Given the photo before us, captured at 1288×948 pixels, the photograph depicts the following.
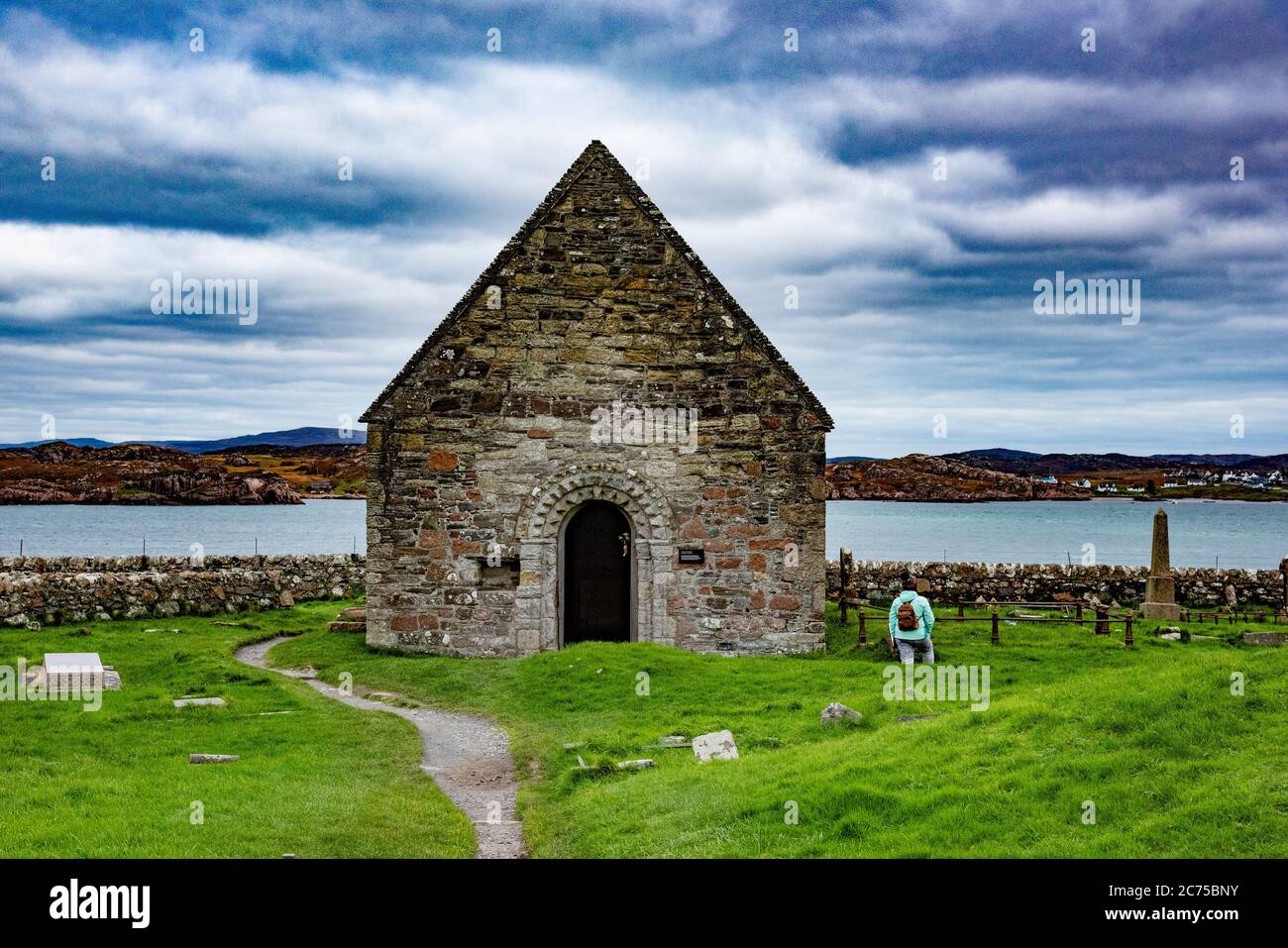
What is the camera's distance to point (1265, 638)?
75.4ft

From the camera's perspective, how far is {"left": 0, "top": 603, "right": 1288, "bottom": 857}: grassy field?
28.8 ft

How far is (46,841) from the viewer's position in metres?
9.62

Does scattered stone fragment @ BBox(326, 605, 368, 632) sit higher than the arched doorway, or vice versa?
the arched doorway

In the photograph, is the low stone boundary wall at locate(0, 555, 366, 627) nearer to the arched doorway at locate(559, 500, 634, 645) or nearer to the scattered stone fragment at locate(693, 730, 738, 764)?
the arched doorway at locate(559, 500, 634, 645)

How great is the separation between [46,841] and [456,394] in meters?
14.4

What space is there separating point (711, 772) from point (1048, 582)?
2371 centimetres

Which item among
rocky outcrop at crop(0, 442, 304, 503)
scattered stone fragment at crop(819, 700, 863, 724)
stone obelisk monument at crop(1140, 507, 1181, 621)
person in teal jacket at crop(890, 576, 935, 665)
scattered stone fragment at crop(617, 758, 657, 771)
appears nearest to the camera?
scattered stone fragment at crop(617, 758, 657, 771)

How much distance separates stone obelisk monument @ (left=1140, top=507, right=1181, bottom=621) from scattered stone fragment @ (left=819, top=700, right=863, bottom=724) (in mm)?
18573

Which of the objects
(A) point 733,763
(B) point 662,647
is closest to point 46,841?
(A) point 733,763

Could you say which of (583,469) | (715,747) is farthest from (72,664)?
(715,747)

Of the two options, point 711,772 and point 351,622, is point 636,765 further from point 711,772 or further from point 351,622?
point 351,622

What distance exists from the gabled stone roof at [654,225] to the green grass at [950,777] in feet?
28.2

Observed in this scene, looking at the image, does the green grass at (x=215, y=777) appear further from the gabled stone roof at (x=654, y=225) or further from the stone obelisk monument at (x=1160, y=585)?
the stone obelisk monument at (x=1160, y=585)

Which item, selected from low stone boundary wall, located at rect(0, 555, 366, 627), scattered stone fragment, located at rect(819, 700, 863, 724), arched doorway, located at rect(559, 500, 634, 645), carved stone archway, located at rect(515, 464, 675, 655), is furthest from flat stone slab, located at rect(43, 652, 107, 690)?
scattered stone fragment, located at rect(819, 700, 863, 724)
